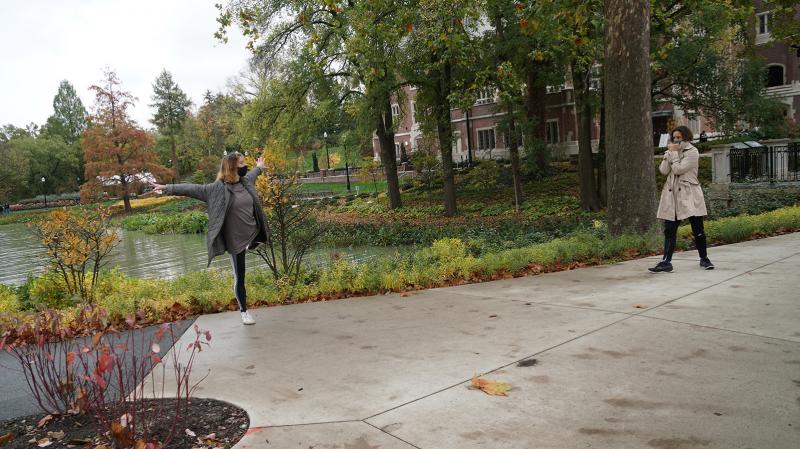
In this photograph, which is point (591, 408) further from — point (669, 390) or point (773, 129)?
point (773, 129)

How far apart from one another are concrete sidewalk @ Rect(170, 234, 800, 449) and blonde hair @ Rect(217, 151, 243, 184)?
1565mm

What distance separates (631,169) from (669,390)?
23.5 feet

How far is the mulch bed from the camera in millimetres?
3281

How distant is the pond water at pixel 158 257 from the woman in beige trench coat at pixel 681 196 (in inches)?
276

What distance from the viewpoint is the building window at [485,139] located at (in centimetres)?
4762

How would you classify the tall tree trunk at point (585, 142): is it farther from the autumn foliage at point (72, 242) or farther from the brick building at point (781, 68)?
the brick building at point (781, 68)

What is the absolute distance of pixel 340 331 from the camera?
562 centimetres

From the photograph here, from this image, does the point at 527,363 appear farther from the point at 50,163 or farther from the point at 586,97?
the point at 50,163

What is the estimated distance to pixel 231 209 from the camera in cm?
616

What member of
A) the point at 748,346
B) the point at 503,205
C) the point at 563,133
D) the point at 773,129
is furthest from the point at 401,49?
the point at 563,133

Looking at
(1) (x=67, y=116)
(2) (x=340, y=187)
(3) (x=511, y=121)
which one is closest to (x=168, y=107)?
(1) (x=67, y=116)

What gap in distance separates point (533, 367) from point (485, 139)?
150 feet

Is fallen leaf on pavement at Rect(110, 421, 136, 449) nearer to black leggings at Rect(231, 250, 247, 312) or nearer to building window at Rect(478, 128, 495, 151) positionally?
black leggings at Rect(231, 250, 247, 312)

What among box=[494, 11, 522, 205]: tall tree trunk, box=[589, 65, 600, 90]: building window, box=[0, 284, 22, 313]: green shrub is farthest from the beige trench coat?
box=[589, 65, 600, 90]: building window
